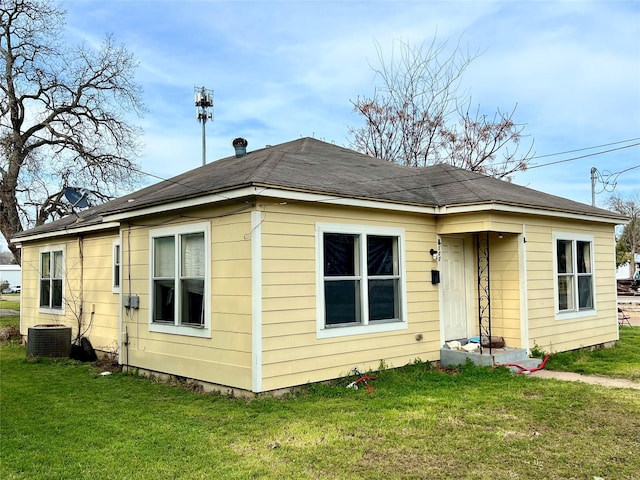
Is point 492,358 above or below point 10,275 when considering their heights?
below

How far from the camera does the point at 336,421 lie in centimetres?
525

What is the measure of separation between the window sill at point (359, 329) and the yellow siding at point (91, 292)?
189 inches

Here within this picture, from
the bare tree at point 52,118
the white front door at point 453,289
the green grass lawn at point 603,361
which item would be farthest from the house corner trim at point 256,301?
the bare tree at point 52,118

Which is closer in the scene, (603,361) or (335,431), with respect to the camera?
(335,431)

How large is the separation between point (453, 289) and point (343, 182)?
2.85 metres

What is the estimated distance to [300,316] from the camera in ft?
21.5

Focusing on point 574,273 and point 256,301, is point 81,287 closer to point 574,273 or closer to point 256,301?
point 256,301

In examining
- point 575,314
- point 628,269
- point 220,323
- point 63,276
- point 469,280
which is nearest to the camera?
point 220,323

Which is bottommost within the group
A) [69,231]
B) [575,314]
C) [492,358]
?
[492,358]

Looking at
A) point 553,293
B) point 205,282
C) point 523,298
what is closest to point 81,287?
point 205,282

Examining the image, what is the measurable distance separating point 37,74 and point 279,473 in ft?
68.3

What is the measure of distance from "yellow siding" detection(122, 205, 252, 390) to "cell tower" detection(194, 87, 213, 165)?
12.9m

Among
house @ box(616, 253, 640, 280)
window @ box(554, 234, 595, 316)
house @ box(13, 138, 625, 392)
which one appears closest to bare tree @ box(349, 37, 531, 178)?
house @ box(13, 138, 625, 392)

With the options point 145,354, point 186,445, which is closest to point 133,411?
point 186,445
